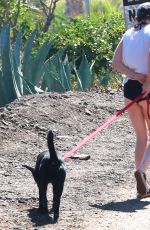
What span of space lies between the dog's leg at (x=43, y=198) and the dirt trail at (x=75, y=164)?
8cm

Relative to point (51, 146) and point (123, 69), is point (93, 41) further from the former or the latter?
point (51, 146)

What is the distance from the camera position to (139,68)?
308 inches

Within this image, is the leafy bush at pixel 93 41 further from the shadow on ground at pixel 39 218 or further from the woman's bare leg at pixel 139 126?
the shadow on ground at pixel 39 218

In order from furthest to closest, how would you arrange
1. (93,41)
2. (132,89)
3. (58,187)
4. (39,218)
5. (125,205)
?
(93,41)
(132,89)
(125,205)
(39,218)
(58,187)

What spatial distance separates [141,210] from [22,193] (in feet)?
3.68

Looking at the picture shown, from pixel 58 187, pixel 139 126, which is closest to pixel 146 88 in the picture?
pixel 139 126

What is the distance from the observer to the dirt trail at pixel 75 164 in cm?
719

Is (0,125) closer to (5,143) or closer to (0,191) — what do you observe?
(5,143)

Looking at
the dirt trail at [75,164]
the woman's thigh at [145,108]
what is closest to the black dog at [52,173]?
the dirt trail at [75,164]

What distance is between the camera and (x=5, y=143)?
1013 centimetres

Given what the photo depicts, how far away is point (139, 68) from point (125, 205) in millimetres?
1218

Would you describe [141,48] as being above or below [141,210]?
above

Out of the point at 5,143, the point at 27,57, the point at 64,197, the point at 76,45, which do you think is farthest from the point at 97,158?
the point at 76,45

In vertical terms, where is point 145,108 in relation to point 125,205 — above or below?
above
